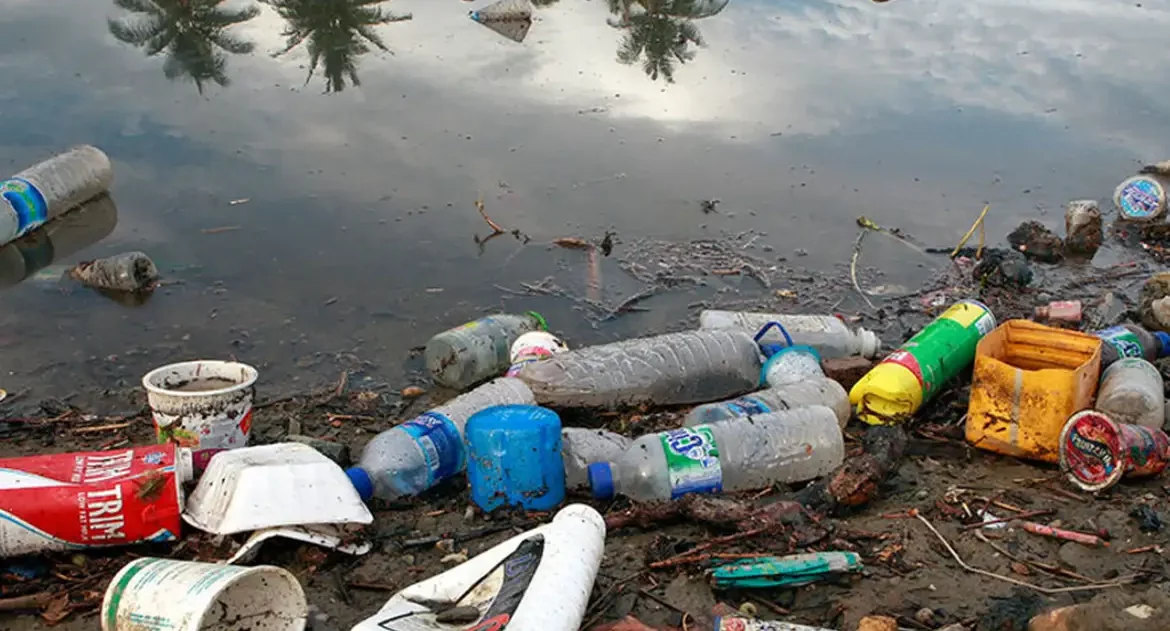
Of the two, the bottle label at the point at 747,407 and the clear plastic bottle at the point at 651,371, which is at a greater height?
the bottle label at the point at 747,407

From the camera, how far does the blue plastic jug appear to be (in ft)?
11.6

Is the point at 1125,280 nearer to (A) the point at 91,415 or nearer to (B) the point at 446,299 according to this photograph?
(B) the point at 446,299

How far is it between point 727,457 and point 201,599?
6.55 feet

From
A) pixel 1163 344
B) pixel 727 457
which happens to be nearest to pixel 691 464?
pixel 727 457

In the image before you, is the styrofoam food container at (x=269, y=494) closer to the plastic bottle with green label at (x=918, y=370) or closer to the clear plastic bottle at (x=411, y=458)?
the clear plastic bottle at (x=411, y=458)

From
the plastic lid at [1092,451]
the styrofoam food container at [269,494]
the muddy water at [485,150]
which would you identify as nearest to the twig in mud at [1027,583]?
the plastic lid at [1092,451]

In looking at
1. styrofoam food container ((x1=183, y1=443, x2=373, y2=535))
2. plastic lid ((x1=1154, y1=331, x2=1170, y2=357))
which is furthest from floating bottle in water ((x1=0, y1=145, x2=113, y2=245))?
plastic lid ((x1=1154, y1=331, x2=1170, y2=357))

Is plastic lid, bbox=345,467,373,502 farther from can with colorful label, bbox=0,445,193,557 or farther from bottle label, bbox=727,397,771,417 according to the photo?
bottle label, bbox=727,397,771,417

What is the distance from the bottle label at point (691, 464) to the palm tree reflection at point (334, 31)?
5.79m

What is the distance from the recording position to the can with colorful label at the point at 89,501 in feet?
10.2

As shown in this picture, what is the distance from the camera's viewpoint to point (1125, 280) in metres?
6.19

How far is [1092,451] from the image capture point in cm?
374

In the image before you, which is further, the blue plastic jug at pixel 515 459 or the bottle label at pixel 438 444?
the bottle label at pixel 438 444

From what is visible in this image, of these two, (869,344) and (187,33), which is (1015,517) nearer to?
(869,344)
